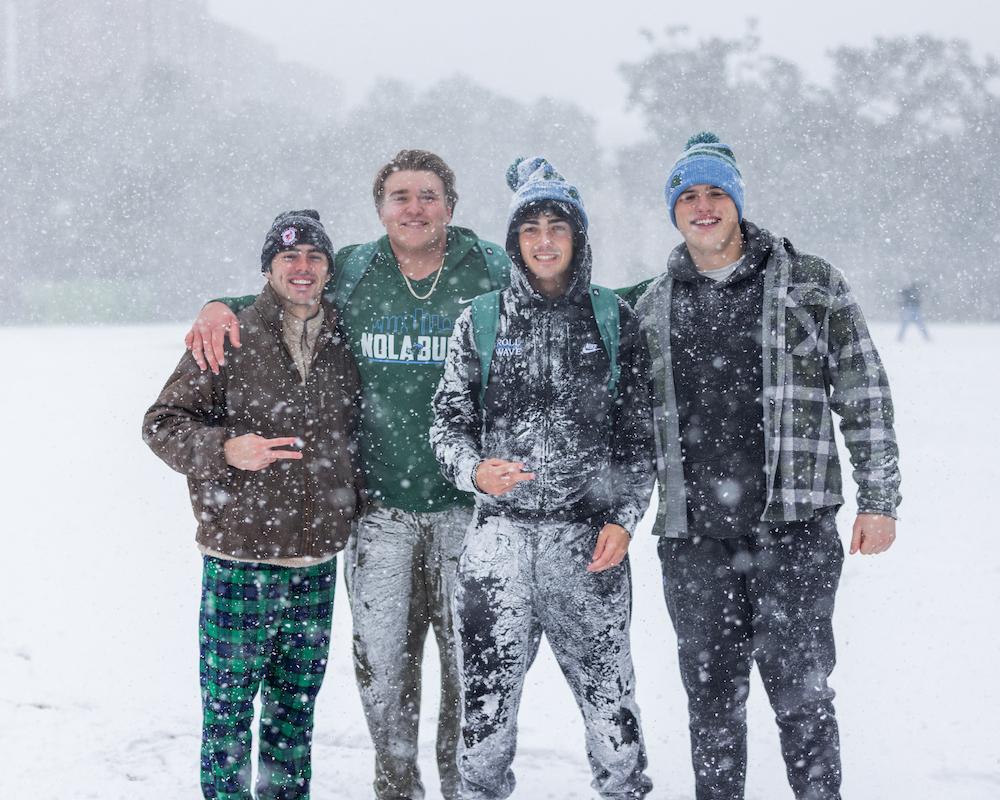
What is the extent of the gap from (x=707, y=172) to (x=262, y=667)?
2.21 m

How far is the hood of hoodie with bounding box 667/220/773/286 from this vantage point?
2.98 metres

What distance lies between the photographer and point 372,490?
3273 millimetres

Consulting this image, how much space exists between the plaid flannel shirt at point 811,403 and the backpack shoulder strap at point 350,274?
1120 mm

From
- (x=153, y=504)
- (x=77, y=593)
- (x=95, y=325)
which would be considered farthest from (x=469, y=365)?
(x=95, y=325)

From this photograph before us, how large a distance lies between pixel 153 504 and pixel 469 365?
6.19m

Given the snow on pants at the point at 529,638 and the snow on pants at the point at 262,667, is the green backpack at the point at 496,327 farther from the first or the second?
the snow on pants at the point at 262,667

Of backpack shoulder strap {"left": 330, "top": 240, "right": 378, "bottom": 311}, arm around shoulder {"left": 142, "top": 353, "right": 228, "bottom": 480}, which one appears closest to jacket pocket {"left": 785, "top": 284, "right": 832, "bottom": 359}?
backpack shoulder strap {"left": 330, "top": 240, "right": 378, "bottom": 311}

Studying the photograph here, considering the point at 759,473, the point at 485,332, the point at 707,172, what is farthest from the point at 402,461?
the point at 707,172

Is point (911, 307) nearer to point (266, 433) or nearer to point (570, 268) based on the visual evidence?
point (570, 268)

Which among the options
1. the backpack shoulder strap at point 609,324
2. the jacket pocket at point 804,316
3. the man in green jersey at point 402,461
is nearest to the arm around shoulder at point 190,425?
the man in green jersey at point 402,461

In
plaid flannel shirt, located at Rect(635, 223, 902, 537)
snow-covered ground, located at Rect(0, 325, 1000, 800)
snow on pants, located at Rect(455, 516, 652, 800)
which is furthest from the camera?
snow-covered ground, located at Rect(0, 325, 1000, 800)

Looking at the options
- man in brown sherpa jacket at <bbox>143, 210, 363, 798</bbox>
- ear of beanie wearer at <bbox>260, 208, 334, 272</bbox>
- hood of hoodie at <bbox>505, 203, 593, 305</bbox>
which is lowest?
man in brown sherpa jacket at <bbox>143, 210, 363, 798</bbox>

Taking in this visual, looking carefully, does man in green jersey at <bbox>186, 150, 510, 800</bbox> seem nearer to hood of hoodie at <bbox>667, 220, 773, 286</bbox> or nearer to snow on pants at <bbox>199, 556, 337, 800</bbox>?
snow on pants at <bbox>199, 556, 337, 800</bbox>

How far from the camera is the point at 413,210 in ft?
10.7
